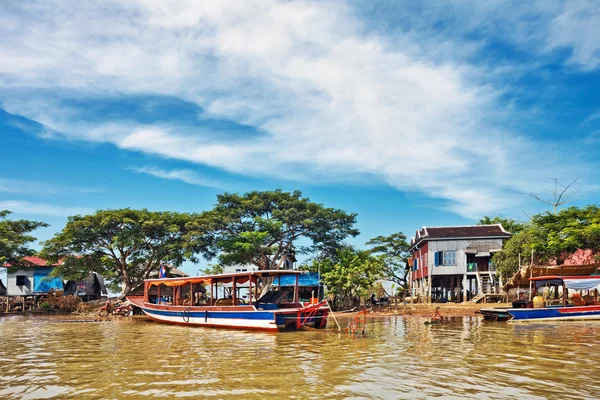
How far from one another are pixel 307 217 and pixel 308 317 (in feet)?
58.9

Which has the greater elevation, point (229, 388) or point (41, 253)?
point (41, 253)

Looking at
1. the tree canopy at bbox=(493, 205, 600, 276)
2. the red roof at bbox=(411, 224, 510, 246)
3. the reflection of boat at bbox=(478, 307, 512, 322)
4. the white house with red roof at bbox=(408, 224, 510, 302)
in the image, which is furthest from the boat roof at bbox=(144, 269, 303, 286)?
the red roof at bbox=(411, 224, 510, 246)

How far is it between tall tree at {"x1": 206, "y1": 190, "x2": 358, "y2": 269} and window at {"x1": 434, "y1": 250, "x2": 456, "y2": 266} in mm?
6509

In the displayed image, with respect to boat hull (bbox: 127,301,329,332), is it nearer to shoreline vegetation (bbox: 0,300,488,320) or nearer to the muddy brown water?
the muddy brown water

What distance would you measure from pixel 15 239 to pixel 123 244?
8.15 metres

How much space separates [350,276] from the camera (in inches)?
1334

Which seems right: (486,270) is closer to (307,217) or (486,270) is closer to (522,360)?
(307,217)

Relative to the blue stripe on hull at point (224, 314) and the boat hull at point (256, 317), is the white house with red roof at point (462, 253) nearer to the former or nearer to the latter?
the boat hull at point (256, 317)

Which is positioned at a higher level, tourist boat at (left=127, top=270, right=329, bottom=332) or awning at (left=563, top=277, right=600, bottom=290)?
awning at (left=563, top=277, right=600, bottom=290)

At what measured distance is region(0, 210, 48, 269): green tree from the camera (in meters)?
36.4

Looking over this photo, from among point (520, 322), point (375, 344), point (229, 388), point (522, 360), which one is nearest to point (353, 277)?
point (520, 322)

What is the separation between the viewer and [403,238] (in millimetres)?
47469

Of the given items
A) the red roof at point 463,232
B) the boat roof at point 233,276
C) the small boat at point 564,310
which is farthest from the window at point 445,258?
the boat roof at point 233,276

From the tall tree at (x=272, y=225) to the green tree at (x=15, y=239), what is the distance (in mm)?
13381
